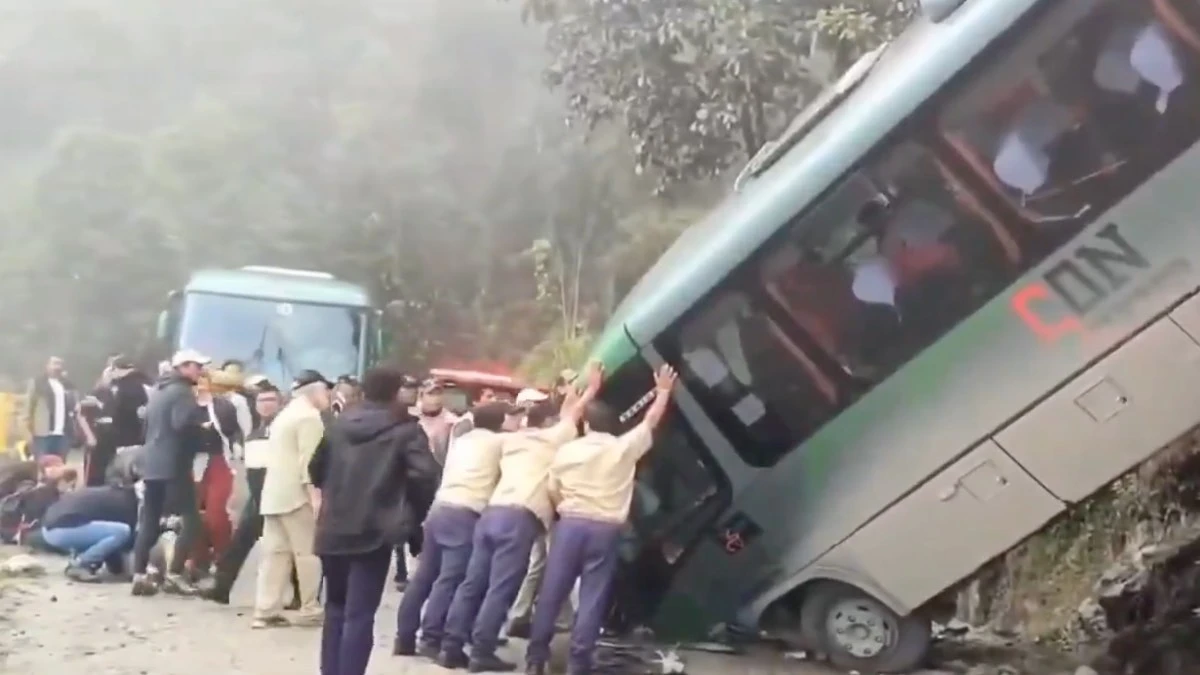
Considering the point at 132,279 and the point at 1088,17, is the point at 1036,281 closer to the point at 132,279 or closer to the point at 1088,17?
the point at 1088,17

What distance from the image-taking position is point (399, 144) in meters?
9.70

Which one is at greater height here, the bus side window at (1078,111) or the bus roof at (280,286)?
the bus roof at (280,286)

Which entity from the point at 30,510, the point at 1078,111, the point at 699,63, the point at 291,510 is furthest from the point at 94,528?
the point at 1078,111

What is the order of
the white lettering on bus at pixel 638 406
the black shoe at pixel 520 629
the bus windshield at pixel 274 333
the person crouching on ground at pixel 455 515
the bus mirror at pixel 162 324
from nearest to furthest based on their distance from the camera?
the person crouching on ground at pixel 455 515
the white lettering on bus at pixel 638 406
the black shoe at pixel 520 629
the bus mirror at pixel 162 324
the bus windshield at pixel 274 333

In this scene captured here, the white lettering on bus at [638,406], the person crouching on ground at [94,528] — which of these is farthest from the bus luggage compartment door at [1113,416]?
the person crouching on ground at [94,528]

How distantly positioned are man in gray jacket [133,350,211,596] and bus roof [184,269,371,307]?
73.6 inches

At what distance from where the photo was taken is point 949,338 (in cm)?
602

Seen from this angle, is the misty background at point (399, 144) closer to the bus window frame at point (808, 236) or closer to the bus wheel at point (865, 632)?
the bus window frame at point (808, 236)

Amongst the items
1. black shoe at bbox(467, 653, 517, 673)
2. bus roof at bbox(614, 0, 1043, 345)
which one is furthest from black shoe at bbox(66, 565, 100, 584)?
bus roof at bbox(614, 0, 1043, 345)

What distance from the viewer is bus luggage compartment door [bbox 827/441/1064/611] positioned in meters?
5.99

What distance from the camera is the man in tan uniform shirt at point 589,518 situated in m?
5.75

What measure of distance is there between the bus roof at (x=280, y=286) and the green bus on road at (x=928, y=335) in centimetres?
346

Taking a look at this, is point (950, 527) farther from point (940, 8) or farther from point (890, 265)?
point (940, 8)

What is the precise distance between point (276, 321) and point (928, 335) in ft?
16.8
